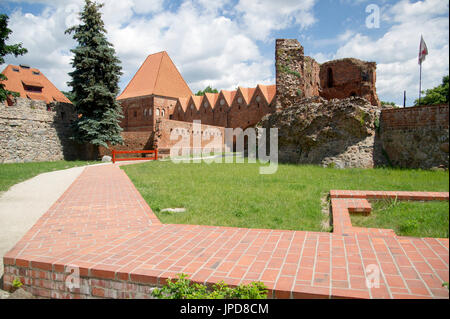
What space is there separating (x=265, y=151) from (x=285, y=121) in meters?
2.06

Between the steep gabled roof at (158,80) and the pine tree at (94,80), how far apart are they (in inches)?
756

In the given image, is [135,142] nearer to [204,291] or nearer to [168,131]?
[168,131]

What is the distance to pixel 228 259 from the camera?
123 inches

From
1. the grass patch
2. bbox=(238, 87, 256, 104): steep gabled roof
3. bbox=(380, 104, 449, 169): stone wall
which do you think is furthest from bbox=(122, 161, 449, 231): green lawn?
bbox=(238, 87, 256, 104): steep gabled roof

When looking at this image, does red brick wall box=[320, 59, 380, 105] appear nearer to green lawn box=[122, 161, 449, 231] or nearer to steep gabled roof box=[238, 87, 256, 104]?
steep gabled roof box=[238, 87, 256, 104]

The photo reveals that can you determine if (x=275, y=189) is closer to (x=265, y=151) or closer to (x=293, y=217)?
(x=293, y=217)

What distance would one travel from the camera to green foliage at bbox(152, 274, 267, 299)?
242cm

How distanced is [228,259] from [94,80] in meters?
23.4

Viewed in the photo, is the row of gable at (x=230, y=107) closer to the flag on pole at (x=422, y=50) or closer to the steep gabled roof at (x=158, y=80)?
the steep gabled roof at (x=158, y=80)

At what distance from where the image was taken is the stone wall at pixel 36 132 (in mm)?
19500

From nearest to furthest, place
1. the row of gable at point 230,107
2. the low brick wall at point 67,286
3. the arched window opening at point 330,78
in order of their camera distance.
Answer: the low brick wall at point 67,286
the arched window opening at point 330,78
the row of gable at point 230,107

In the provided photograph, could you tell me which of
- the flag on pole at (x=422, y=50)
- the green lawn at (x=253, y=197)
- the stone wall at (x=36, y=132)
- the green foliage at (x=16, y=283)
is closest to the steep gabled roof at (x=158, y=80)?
the stone wall at (x=36, y=132)
